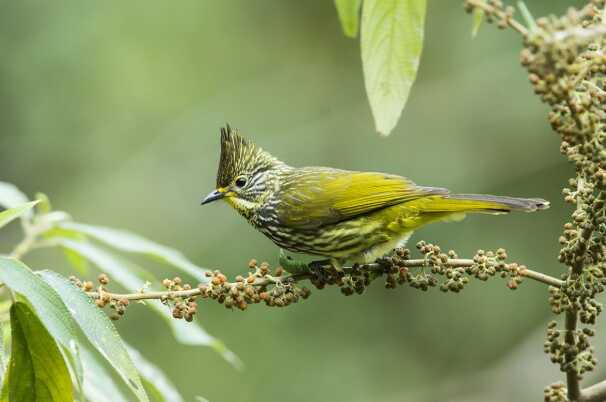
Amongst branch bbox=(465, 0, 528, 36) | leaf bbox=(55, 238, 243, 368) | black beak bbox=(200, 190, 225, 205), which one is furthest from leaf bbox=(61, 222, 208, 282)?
branch bbox=(465, 0, 528, 36)

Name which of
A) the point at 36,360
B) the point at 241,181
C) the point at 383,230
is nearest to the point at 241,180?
the point at 241,181

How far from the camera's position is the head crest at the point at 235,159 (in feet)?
14.9

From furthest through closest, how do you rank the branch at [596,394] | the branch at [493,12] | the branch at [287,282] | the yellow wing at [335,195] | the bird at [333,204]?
the yellow wing at [335,195]
the bird at [333,204]
the branch at [287,282]
the branch at [596,394]
the branch at [493,12]

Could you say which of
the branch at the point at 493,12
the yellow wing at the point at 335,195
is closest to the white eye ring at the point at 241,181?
the yellow wing at the point at 335,195

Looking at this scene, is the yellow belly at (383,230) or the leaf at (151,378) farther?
the yellow belly at (383,230)

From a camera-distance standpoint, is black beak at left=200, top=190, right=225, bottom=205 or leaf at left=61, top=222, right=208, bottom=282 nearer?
leaf at left=61, top=222, right=208, bottom=282

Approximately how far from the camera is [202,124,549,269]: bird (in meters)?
3.85

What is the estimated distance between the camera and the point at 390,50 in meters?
2.29

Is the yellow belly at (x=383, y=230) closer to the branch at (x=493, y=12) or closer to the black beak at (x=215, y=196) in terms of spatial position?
the black beak at (x=215, y=196)

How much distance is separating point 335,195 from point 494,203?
1.01m

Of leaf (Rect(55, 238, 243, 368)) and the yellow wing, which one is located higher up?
the yellow wing

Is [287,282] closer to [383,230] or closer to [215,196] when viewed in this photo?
[383,230]

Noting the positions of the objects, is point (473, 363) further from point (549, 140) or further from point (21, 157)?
point (21, 157)

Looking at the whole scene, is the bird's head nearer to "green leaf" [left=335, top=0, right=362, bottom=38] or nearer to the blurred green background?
"green leaf" [left=335, top=0, right=362, bottom=38]
